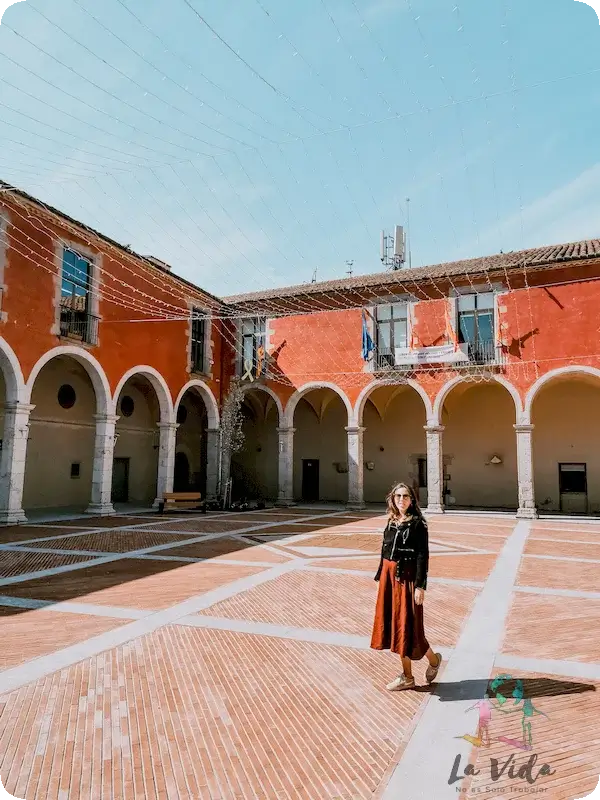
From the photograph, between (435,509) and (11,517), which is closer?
(11,517)

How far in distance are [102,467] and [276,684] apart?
1340cm

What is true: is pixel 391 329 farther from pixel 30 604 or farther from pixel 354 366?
pixel 30 604

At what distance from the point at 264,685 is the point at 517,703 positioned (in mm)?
1861

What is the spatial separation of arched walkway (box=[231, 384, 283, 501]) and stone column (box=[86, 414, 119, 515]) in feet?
30.2

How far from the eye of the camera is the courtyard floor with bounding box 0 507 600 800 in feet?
9.49

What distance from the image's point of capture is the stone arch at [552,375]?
55.0ft

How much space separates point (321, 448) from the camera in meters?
24.6

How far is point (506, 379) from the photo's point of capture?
58.4 feet

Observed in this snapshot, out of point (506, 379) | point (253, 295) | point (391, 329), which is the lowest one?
point (506, 379)

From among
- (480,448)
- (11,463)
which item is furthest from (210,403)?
(480,448)

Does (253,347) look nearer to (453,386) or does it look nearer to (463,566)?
(453,386)

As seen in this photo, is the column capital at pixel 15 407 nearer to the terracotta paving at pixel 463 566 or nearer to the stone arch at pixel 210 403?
the stone arch at pixel 210 403

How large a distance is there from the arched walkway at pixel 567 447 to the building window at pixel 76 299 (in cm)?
1558

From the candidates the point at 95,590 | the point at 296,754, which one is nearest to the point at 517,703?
the point at 296,754
